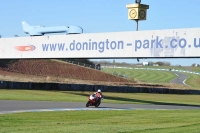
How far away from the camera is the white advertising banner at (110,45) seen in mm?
29891

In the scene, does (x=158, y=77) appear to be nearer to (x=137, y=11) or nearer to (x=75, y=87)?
(x=75, y=87)

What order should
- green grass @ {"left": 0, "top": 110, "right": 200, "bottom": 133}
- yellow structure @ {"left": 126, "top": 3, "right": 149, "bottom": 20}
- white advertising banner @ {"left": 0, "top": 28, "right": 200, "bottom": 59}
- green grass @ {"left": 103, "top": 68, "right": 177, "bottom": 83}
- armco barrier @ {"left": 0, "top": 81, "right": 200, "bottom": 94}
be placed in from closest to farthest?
green grass @ {"left": 0, "top": 110, "right": 200, "bottom": 133} → white advertising banner @ {"left": 0, "top": 28, "right": 200, "bottom": 59} → yellow structure @ {"left": 126, "top": 3, "right": 149, "bottom": 20} → armco barrier @ {"left": 0, "top": 81, "right": 200, "bottom": 94} → green grass @ {"left": 103, "top": 68, "right": 177, "bottom": 83}

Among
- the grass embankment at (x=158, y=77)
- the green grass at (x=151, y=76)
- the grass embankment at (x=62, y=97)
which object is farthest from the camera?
the green grass at (x=151, y=76)

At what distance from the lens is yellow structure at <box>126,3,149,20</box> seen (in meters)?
30.6

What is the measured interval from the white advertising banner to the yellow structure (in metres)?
1.25

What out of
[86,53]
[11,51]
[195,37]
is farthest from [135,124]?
[11,51]

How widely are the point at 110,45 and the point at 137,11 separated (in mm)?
3839

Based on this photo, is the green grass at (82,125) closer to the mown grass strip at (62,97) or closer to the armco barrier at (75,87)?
the mown grass strip at (62,97)

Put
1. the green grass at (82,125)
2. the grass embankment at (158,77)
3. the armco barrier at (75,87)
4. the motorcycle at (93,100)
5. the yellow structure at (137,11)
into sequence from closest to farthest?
the green grass at (82,125), the motorcycle at (93,100), the yellow structure at (137,11), the armco barrier at (75,87), the grass embankment at (158,77)

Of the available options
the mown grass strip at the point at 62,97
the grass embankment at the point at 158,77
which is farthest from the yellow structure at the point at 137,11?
the grass embankment at the point at 158,77

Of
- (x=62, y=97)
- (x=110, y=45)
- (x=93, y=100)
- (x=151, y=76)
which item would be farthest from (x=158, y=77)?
(x=93, y=100)

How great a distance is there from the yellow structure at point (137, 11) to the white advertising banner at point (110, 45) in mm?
1248

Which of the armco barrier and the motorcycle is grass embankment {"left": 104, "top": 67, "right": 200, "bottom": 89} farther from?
the motorcycle

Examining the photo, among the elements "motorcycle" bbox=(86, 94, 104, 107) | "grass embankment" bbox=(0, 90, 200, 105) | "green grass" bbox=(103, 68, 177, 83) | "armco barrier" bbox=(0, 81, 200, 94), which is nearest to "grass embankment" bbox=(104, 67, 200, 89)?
"green grass" bbox=(103, 68, 177, 83)
